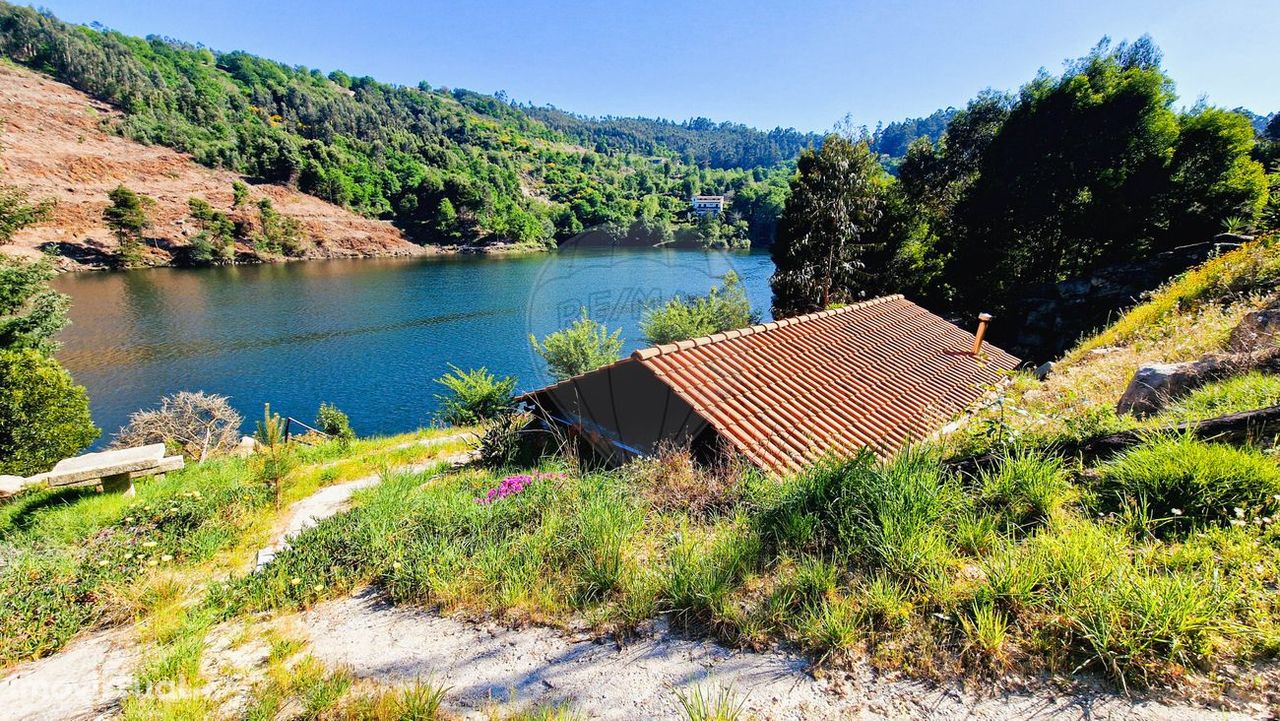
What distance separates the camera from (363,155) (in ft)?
358

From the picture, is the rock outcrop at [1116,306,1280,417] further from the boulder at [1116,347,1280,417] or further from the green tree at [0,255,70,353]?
the green tree at [0,255,70,353]

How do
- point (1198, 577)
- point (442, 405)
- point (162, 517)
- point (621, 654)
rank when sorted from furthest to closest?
1. point (442, 405)
2. point (162, 517)
3. point (621, 654)
4. point (1198, 577)

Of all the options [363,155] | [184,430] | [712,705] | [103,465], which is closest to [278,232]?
[363,155]

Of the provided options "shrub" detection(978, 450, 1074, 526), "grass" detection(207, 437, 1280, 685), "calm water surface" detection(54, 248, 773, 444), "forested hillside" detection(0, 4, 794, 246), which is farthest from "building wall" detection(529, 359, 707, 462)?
"forested hillside" detection(0, 4, 794, 246)

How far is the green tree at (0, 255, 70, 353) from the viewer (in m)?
14.1

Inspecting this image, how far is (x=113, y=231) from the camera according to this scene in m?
59.6

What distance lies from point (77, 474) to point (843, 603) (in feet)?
36.9

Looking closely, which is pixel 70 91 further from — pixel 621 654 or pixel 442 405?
pixel 621 654

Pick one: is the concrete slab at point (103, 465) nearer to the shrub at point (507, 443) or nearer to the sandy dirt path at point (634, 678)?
the shrub at point (507, 443)

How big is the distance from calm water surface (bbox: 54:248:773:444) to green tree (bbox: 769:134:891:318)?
41.6ft

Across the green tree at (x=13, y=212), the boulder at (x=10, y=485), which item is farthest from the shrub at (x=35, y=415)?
the green tree at (x=13, y=212)

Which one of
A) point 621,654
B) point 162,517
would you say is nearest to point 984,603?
point 621,654

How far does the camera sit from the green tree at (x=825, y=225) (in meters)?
21.3

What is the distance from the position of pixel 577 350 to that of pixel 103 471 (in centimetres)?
1692
